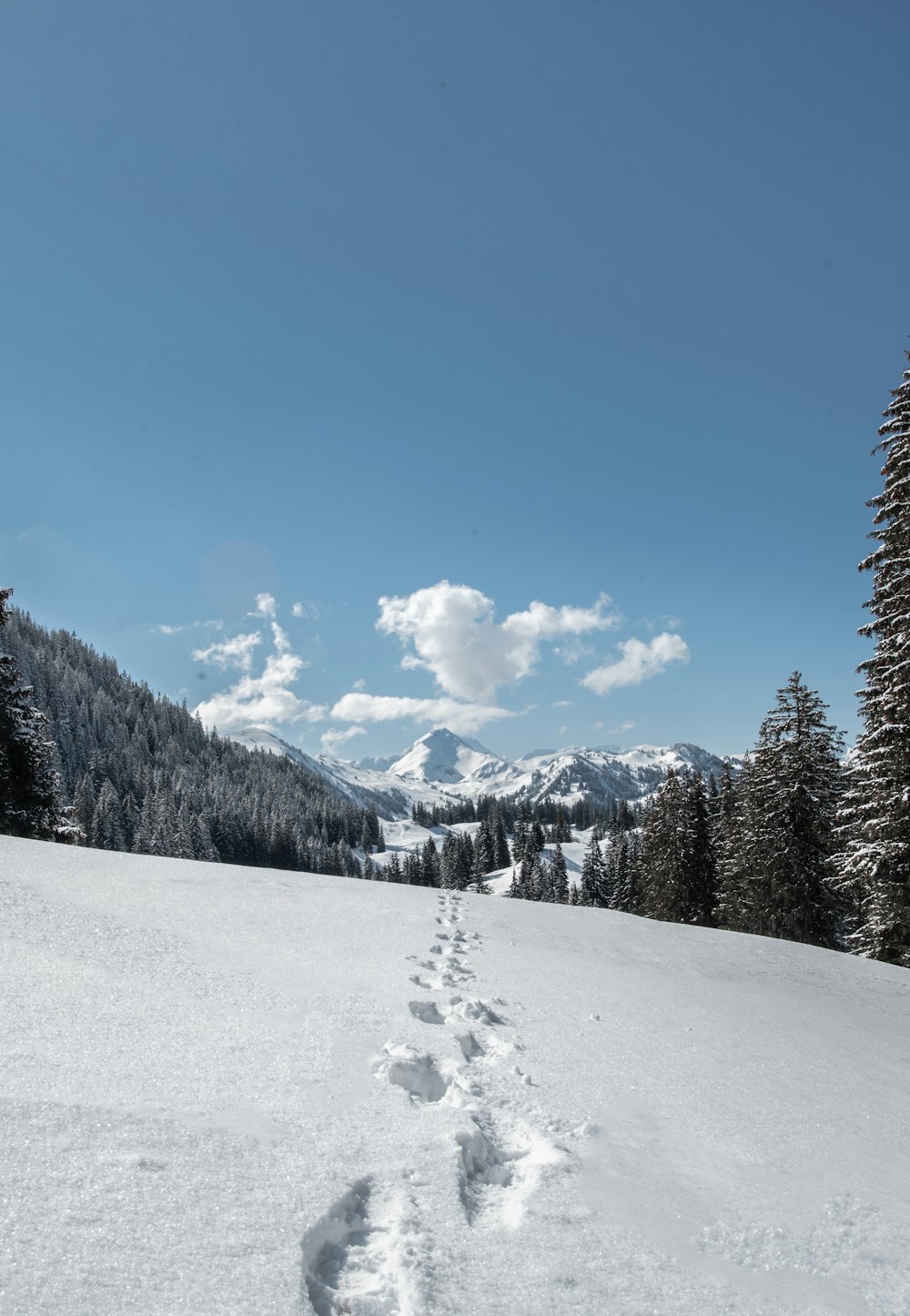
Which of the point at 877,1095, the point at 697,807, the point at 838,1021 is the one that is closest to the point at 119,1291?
the point at 877,1095

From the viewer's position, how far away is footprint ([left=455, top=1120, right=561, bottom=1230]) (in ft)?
11.8

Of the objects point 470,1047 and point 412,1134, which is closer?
point 412,1134

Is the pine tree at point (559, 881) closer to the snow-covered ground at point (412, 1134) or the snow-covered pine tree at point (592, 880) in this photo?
the snow-covered pine tree at point (592, 880)

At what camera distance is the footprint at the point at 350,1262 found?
9.20 ft

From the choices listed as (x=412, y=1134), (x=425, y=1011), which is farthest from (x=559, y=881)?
(x=412, y=1134)

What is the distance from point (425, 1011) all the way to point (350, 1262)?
3555 mm

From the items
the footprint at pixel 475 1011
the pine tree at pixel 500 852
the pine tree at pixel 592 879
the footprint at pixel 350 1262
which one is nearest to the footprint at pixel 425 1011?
the footprint at pixel 475 1011

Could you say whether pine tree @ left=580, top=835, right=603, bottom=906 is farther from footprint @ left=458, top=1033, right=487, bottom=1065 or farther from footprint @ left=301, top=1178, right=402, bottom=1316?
footprint @ left=301, top=1178, right=402, bottom=1316

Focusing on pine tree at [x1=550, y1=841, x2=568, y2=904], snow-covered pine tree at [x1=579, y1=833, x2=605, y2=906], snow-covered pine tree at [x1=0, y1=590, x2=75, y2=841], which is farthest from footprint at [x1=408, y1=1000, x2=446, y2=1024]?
pine tree at [x1=550, y1=841, x2=568, y2=904]

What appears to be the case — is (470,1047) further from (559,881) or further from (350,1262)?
(559,881)

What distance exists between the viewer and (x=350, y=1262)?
3.06m

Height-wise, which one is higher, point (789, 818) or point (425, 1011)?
point (789, 818)

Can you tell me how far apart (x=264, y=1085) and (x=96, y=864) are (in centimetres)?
763

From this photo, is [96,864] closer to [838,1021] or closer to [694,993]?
[694,993]
